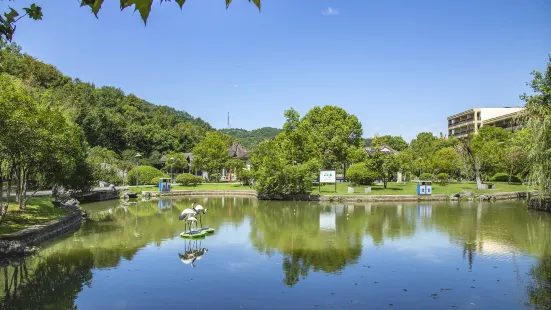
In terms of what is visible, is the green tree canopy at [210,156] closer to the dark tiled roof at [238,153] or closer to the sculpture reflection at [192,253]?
the dark tiled roof at [238,153]

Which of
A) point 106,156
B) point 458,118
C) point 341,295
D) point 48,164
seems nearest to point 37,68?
point 106,156

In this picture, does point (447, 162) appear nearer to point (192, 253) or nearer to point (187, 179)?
point (187, 179)

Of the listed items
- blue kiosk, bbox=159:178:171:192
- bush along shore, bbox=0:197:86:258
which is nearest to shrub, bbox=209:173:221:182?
blue kiosk, bbox=159:178:171:192

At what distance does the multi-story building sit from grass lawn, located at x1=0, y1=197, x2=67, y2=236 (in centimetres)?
6184

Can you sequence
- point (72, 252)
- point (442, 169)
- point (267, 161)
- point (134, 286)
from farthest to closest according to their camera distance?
point (442, 169)
point (267, 161)
point (72, 252)
point (134, 286)

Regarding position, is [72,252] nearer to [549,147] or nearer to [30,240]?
[30,240]

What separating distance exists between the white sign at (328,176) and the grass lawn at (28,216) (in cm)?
2347

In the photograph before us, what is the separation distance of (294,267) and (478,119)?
73641 mm

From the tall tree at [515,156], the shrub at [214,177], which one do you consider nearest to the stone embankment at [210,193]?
the shrub at [214,177]

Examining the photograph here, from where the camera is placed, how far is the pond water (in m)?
10.6

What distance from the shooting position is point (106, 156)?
4791cm

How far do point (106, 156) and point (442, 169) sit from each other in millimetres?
41697

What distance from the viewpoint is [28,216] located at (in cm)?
1948

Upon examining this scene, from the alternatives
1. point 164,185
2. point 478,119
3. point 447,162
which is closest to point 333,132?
point 447,162
